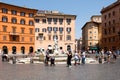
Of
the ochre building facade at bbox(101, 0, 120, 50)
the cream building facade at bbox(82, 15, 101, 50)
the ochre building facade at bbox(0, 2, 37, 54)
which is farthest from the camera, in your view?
the cream building facade at bbox(82, 15, 101, 50)

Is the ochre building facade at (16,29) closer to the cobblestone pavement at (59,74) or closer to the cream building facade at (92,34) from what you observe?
the cream building facade at (92,34)

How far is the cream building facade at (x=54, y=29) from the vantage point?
90.1 metres

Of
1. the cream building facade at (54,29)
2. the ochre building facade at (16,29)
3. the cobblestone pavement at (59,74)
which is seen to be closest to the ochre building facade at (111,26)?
the cream building facade at (54,29)

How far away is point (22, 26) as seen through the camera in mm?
81250

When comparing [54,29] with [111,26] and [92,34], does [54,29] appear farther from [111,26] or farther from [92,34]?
[92,34]

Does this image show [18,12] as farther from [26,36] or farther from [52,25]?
[52,25]

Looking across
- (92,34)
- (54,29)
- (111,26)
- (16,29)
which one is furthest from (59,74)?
(92,34)

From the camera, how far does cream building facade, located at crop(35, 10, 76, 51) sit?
90125mm

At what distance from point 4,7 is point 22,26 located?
26.6 ft

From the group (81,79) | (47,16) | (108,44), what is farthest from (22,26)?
(81,79)

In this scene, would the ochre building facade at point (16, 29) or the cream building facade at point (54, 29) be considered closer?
the ochre building facade at point (16, 29)

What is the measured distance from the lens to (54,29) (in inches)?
3610

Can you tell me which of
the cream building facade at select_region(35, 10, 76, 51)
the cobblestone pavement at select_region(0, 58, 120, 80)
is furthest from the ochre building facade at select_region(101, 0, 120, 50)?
the cobblestone pavement at select_region(0, 58, 120, 80)

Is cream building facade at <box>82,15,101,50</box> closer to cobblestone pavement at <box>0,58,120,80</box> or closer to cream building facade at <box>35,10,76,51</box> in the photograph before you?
cream building facade at <box>35,10,76,51</box>
